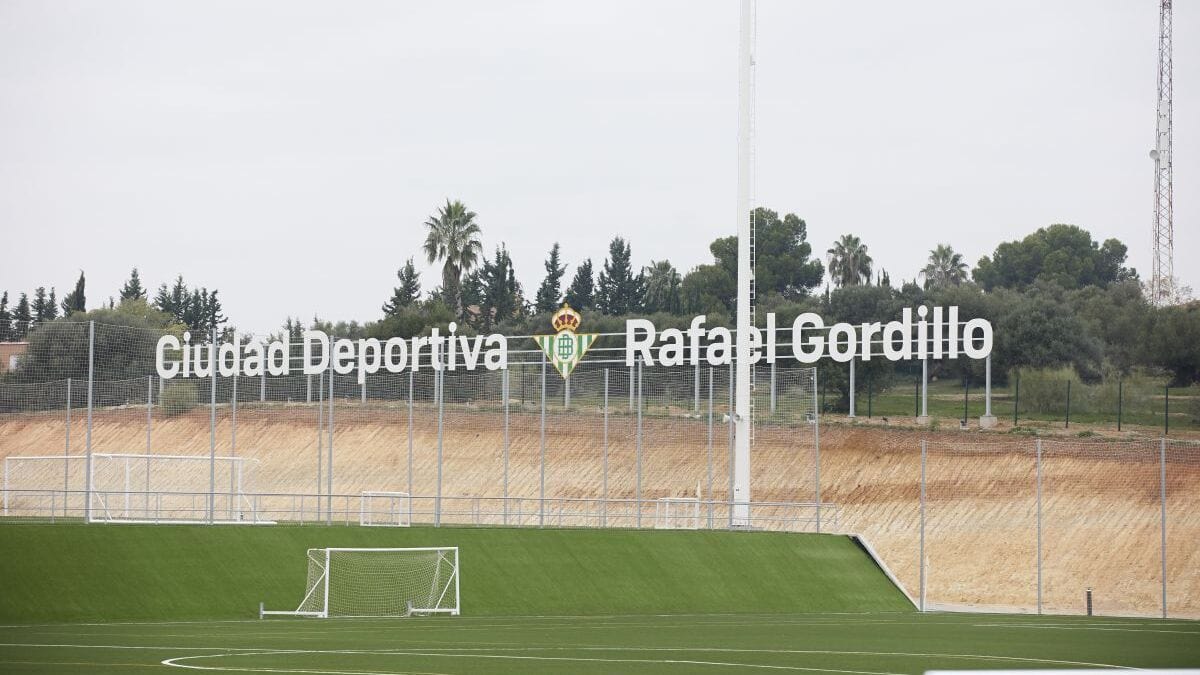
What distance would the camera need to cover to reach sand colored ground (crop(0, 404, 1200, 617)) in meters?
46.2

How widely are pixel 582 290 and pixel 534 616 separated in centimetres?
8400

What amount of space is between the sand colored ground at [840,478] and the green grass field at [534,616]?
7.55 m

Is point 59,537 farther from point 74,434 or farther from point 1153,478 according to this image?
point 1153,478

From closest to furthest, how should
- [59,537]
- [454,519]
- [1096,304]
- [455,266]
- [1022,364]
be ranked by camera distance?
1. [59,537]
2. [454,519]
3. [1022,364]
4. [1096,304]
5. [455,266]

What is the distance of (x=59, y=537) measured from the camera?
2859cm

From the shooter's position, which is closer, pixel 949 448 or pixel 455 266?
pixel 949 448

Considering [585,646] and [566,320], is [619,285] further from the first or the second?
[585,646]

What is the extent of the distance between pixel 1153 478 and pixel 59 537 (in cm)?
3577

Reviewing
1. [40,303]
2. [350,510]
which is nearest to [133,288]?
[40,303]

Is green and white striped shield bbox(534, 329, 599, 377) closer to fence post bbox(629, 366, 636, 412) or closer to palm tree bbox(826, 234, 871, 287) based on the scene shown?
fence post bbox(629, 366, 636, 412)

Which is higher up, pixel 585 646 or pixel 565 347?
pixel 565 347

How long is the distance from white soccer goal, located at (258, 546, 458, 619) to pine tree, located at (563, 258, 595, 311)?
81.1 meters

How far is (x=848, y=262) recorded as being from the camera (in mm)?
114375

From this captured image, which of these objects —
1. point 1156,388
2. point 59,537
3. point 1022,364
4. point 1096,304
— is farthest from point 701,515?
point 1096,304
